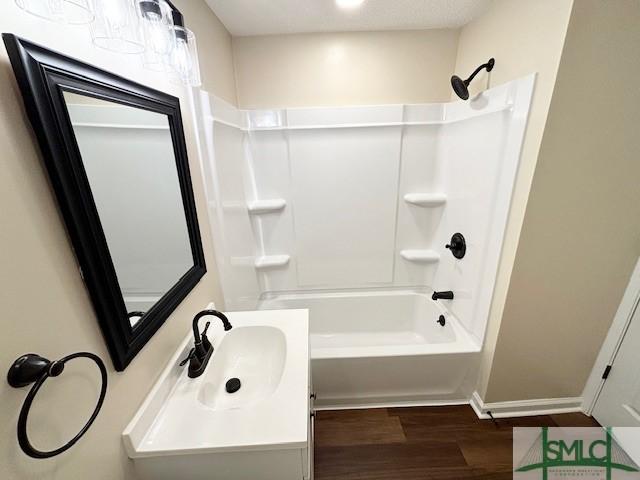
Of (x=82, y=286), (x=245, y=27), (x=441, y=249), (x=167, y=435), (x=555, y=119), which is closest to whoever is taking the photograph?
(x=82, y=286)

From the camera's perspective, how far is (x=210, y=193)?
1.31m

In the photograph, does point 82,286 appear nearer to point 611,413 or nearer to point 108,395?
point 108,395

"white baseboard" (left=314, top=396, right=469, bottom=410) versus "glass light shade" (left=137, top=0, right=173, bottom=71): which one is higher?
"glass light shade" (left=137, top=0, right=173, bottom=71)

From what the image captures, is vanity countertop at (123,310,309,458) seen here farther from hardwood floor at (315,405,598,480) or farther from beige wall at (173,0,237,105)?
beige wall at (173,0,237,105)

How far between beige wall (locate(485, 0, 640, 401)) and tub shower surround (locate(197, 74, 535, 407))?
0.12 meters

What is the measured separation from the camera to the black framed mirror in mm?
510

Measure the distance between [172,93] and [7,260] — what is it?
0.86m

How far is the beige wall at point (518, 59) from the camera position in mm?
950

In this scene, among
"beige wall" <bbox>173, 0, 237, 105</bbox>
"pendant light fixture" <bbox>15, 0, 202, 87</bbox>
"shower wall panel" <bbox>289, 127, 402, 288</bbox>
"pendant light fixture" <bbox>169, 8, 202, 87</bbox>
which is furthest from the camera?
"shower wall panel" <bbox>289, 127, 402, 288</bbox>

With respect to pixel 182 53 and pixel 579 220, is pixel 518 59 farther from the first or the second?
pixel 182 53

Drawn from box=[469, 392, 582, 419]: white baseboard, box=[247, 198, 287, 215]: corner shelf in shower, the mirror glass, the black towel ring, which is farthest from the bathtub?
the black towel ring

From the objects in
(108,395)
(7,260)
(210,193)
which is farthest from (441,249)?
(7,260)

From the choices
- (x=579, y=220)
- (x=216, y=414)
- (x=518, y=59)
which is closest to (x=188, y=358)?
(x=216, y=414)

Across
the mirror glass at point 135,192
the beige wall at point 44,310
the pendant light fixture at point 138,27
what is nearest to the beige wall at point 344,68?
the pendant light fixture at point 138,27
